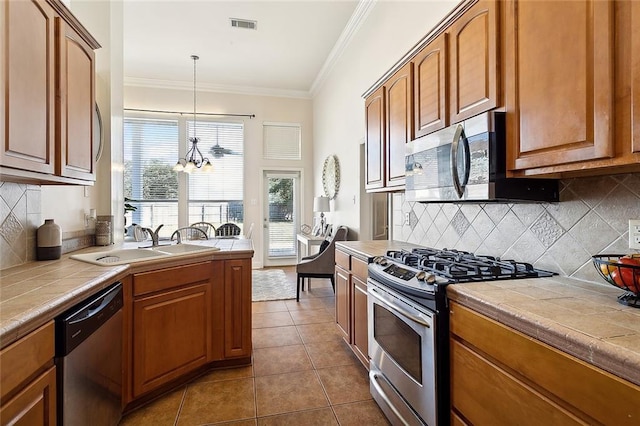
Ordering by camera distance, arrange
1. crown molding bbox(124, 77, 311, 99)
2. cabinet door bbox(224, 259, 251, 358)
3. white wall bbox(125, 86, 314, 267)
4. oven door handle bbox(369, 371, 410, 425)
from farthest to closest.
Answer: white wall bbox(125, 86, 314, 267) < crown molding bbox(124, 77, 311, 99) < cabinet door bbox(224, 259, 251, 358) < oven door handle bbox(369, 371, 410, 425)

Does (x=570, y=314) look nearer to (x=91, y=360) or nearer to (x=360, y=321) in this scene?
(x=360, y=321)

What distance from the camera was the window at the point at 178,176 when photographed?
19.8 feet

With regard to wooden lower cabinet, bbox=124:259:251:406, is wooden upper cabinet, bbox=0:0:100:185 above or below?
above

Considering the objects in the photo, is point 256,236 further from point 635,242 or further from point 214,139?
point 635,242

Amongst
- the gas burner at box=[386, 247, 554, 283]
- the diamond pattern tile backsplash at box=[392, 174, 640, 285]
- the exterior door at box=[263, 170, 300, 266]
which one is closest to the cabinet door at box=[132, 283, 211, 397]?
the gas burner at box=[386, 247, 554, 283]

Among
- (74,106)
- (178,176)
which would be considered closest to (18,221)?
(74,106)

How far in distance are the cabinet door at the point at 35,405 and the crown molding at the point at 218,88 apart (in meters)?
5.99

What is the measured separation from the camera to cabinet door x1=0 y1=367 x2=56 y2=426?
0.97 metres

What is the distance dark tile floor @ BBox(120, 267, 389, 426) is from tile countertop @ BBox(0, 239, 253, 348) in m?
0.89

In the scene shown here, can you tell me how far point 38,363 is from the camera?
1116 millimetres

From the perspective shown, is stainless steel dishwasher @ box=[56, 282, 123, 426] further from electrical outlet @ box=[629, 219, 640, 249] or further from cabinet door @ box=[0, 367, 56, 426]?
electrical outlet @ box=[629, 219, 640, 249]

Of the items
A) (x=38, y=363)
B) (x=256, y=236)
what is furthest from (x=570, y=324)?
(x=256, y=236)

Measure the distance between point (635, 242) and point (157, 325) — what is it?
2432 mm

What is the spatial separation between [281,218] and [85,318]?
17.5ft
